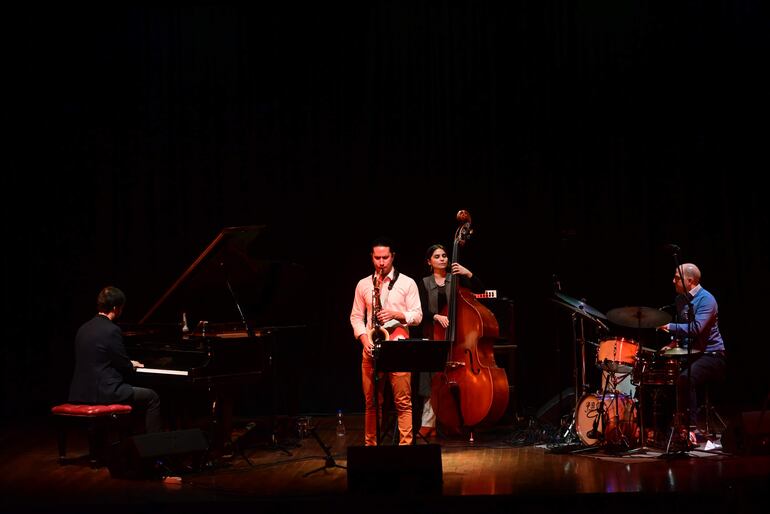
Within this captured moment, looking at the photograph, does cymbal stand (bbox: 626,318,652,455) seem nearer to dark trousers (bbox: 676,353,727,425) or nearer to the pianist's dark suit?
dark trousers (bbox: 676,353,727,425)

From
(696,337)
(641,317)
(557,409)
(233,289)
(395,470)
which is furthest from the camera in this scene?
(557,409)

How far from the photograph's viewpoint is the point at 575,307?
262 inches

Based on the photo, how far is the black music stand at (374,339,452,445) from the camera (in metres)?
5.63

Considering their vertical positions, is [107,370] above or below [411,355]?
below

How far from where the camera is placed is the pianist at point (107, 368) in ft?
21.8

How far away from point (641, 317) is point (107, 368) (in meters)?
3.88

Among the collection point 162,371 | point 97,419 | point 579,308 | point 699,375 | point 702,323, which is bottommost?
point 97,419

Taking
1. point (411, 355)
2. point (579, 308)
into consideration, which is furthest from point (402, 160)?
point (411, 355)

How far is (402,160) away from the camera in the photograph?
30.4 feet

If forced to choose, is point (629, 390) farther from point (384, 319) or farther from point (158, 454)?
point (158, 454)

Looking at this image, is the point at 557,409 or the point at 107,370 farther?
the point at 557,409

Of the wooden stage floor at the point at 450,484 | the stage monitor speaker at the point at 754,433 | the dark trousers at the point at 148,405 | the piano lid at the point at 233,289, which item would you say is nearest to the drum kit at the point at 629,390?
the wooden stage floor at the point at 450,484

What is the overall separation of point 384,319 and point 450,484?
1.36 meters

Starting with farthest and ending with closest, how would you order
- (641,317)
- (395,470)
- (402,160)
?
(402,160) → (641,317) → (395,470)
